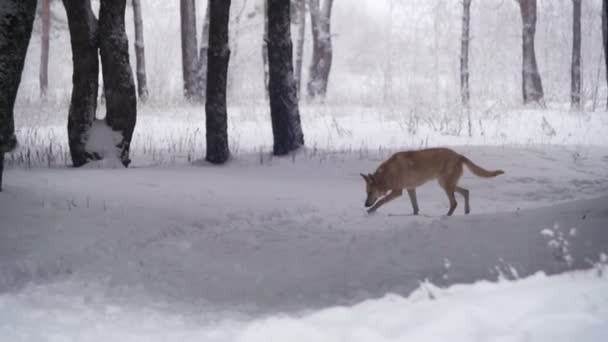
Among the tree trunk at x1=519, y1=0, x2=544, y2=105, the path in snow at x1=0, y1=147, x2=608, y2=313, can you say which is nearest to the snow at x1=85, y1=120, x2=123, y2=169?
the path in snow at x1=0, y1=147, x2=608, y2=313

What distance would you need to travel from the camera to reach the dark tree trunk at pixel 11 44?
16.5 feet

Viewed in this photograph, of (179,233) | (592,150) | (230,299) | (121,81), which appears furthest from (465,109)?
(230,299)

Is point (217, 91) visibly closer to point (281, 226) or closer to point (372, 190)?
point (372, 190)

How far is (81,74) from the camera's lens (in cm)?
834

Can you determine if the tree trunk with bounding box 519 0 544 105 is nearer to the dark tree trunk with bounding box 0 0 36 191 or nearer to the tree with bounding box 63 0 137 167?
the tree with bounding box 63 0 137 167

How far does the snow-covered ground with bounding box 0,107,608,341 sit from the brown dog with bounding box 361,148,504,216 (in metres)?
0.33

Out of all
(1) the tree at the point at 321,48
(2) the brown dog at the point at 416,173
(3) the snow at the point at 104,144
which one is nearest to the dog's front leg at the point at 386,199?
(2) the brown dog at the point at 416,173

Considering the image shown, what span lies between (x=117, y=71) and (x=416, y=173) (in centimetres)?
488

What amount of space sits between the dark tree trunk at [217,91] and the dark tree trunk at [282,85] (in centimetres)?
93

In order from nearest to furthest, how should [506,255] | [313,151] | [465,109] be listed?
1. [506,255]
2. [313,151]
3. [465,109]

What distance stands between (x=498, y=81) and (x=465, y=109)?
18.5m

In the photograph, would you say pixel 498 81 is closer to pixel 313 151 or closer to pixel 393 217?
pixel 313 151

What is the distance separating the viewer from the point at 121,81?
8.27 m

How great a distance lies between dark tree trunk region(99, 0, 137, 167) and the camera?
820 cm
